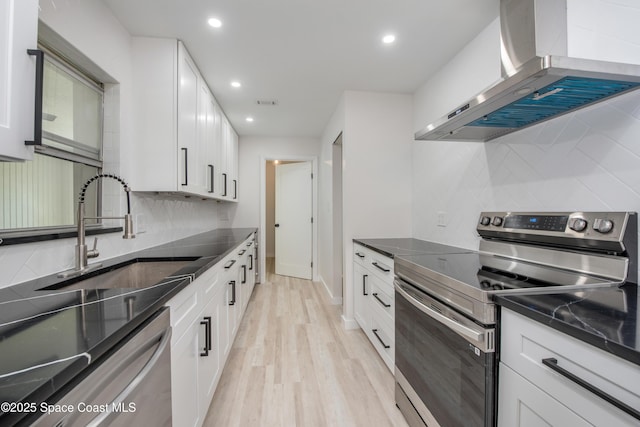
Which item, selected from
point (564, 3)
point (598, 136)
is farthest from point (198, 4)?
point (598, 136)

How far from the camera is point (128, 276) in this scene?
1.47 metres

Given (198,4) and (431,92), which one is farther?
(431,92)

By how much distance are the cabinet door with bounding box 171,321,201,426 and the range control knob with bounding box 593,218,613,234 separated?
173cm

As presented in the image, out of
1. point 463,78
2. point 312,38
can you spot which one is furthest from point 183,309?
point 463,78

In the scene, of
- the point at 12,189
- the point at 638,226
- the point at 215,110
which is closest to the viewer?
the point at 638,226

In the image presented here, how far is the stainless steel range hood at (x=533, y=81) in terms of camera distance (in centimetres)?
87

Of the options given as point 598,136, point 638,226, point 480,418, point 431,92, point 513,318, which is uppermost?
point 431,92

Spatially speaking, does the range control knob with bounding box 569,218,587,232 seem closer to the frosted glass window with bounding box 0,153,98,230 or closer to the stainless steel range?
the stainless steel range

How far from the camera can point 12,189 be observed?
1105 mm

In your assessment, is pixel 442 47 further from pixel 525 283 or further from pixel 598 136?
pixel 525 283

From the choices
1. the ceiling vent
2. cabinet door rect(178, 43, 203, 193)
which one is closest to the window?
cabinet door rect(178, 43, 203, 193)

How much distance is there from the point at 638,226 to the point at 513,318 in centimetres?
67

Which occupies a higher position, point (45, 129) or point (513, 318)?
point (45, 129)

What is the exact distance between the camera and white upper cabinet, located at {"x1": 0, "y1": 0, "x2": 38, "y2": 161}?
28.2 inches
